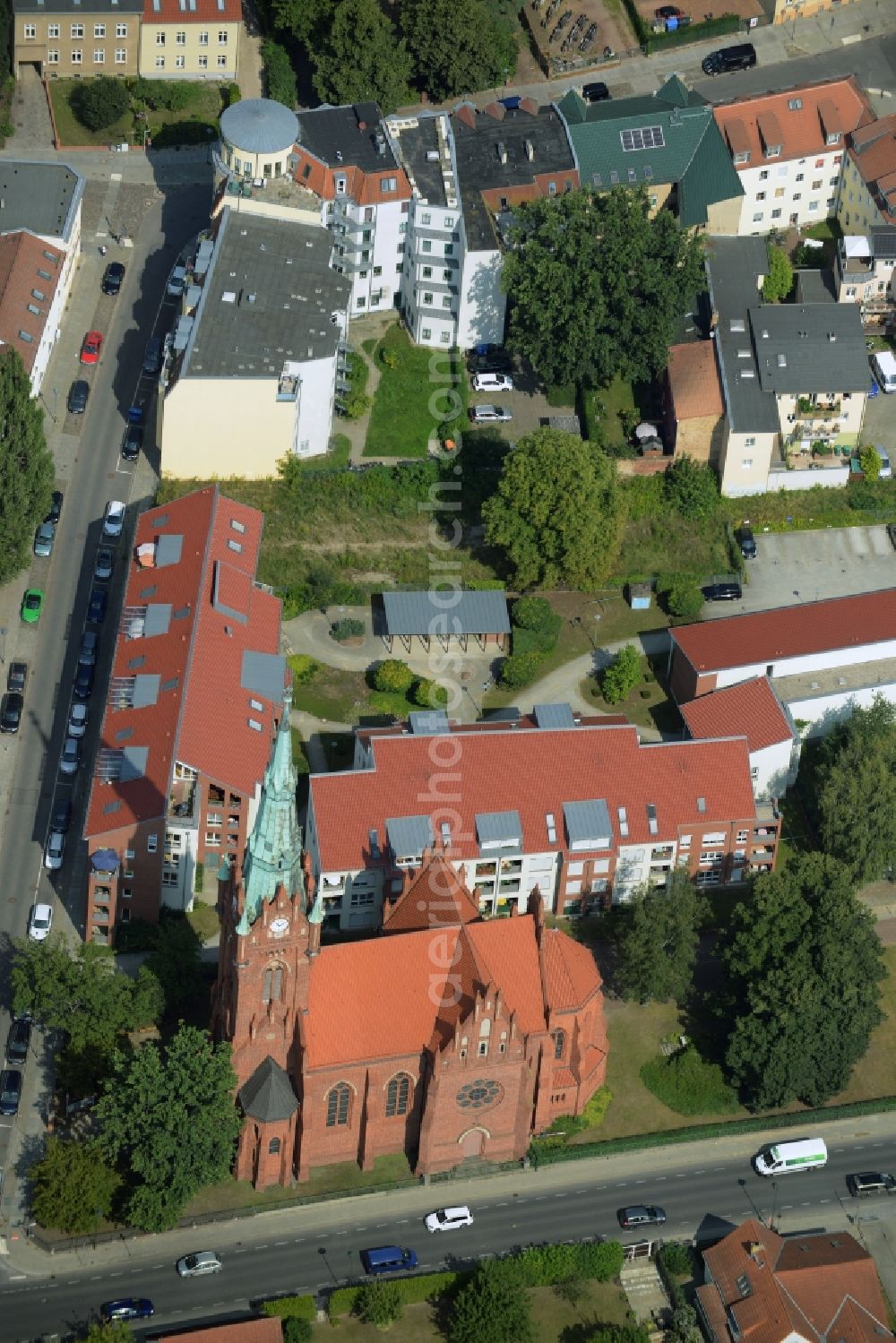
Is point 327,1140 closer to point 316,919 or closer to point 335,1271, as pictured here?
point 335,1271

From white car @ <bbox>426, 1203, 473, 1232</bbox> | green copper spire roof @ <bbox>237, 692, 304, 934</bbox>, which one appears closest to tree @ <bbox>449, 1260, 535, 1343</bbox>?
white car @ <bbox>426, 1203, 473, 1232</bbox>

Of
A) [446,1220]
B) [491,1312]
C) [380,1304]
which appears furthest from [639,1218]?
[380,1304]

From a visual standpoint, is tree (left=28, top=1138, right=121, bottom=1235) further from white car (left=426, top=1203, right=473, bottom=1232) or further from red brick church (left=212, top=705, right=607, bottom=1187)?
white car (left=426, top=1203, right=473, bottom=1232)

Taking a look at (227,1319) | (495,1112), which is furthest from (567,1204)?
(227,1319)

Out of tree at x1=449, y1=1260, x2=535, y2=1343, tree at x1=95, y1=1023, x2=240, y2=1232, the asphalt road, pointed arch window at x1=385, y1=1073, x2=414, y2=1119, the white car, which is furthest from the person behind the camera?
the white car

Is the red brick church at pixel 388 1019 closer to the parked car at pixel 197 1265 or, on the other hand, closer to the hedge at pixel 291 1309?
the parked car at pixel 197 1265

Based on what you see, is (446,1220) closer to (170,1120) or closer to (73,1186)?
(170,1120)

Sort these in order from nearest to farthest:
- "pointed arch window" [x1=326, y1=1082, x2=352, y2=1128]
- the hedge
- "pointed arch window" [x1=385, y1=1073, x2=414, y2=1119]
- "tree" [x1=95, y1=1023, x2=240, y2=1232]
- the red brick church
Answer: the red brick church → "tree" [x1=95, y1=1023, x2=240, y2=1232] → the hedge → "pointed arch window" [x1=326, y1=1082, x2=352, y2=1128] → "pointed arch window" [x1=385, y1=1073, x2=414, y2=1119]
